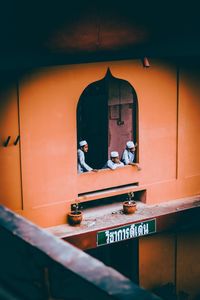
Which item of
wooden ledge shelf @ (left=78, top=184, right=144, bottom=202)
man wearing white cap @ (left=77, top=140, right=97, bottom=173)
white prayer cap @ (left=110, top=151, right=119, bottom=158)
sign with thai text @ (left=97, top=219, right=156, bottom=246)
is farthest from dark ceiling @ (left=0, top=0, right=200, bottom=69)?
sign with thai text @ (left=97, top=219, right=156, bottom=246)

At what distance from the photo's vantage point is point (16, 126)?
10078 mm

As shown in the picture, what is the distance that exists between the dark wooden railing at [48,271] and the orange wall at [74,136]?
715cm

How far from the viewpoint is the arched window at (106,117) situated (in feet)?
36.6

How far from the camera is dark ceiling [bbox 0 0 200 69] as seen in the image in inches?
353

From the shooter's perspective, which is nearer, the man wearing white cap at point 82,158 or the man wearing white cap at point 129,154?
the man wearing white cap at point 82,158

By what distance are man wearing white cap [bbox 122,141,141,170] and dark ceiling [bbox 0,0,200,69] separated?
6.14 feet

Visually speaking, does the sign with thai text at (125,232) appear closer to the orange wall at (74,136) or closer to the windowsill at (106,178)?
the orange wall at (74,136)

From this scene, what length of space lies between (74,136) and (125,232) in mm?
1905

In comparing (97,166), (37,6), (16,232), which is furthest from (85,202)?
(16,232)

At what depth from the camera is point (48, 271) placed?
2699 mm

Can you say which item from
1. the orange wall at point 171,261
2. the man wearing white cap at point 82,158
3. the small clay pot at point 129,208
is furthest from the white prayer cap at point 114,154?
the orange wall at point 171,261

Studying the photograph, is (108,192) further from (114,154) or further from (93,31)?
(93,31)

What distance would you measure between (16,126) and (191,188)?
4.21 meters

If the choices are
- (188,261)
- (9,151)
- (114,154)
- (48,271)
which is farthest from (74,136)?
(48,271)
